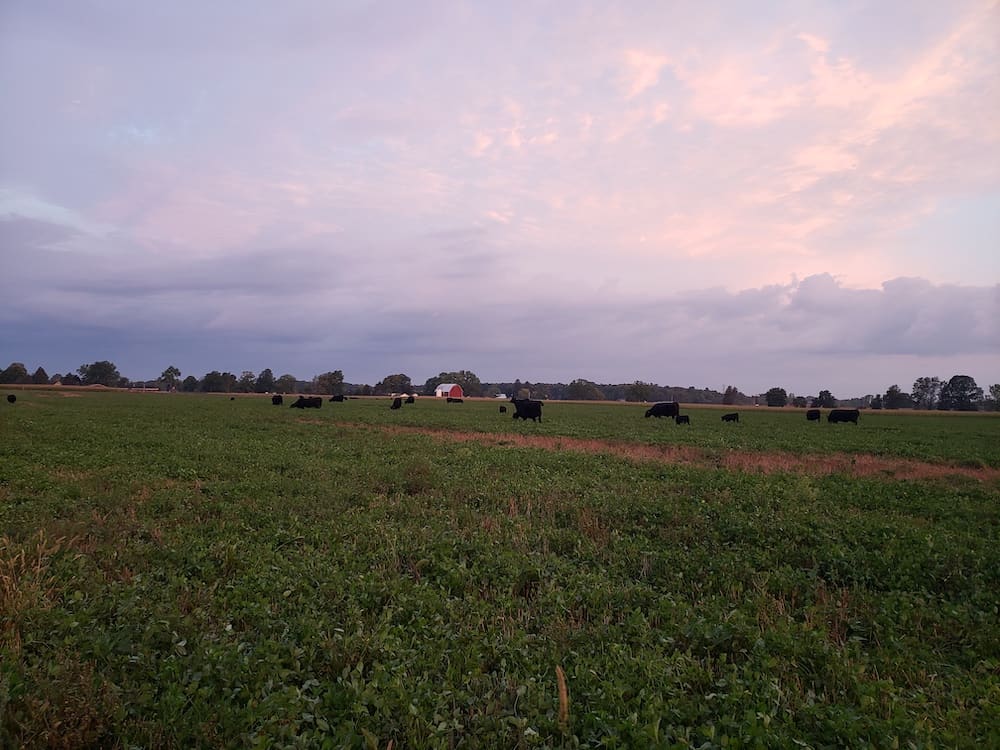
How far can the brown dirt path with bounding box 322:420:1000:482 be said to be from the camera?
16406mm

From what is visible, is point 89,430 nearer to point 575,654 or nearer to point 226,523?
point 226,523

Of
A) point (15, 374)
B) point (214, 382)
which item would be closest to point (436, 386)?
point (214, 382)

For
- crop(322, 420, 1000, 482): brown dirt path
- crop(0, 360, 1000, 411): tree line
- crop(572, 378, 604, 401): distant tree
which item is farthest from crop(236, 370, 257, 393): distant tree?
crop(322, 420, 1000, 482): brown dirt path

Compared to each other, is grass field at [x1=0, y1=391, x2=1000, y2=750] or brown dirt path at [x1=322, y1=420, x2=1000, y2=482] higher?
brown dirt path at [x1=322, y1=420, x2=1000, y2=482]

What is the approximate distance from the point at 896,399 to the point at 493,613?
166 m

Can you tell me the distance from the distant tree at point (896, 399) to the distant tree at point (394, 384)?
428ft

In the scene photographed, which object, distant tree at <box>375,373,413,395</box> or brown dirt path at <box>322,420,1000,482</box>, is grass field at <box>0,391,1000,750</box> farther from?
distant tree at <box>375,373,413,395</box>

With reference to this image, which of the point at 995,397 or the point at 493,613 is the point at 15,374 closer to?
the point at 493,613

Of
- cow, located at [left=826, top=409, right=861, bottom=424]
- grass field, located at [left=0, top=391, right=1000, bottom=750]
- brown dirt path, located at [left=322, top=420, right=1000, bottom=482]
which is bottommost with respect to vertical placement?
grass field, located at [left=0, top=391, right=1000, bottom=750]

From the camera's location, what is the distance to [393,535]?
8.64 metres

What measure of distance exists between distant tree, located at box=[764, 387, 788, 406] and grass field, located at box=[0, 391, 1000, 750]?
450 ft

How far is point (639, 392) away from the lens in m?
154

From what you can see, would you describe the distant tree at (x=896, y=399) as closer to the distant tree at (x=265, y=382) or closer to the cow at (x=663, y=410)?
the cow at (x=663, y=410)

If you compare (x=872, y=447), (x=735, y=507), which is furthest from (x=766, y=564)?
(x=872, y=447)
